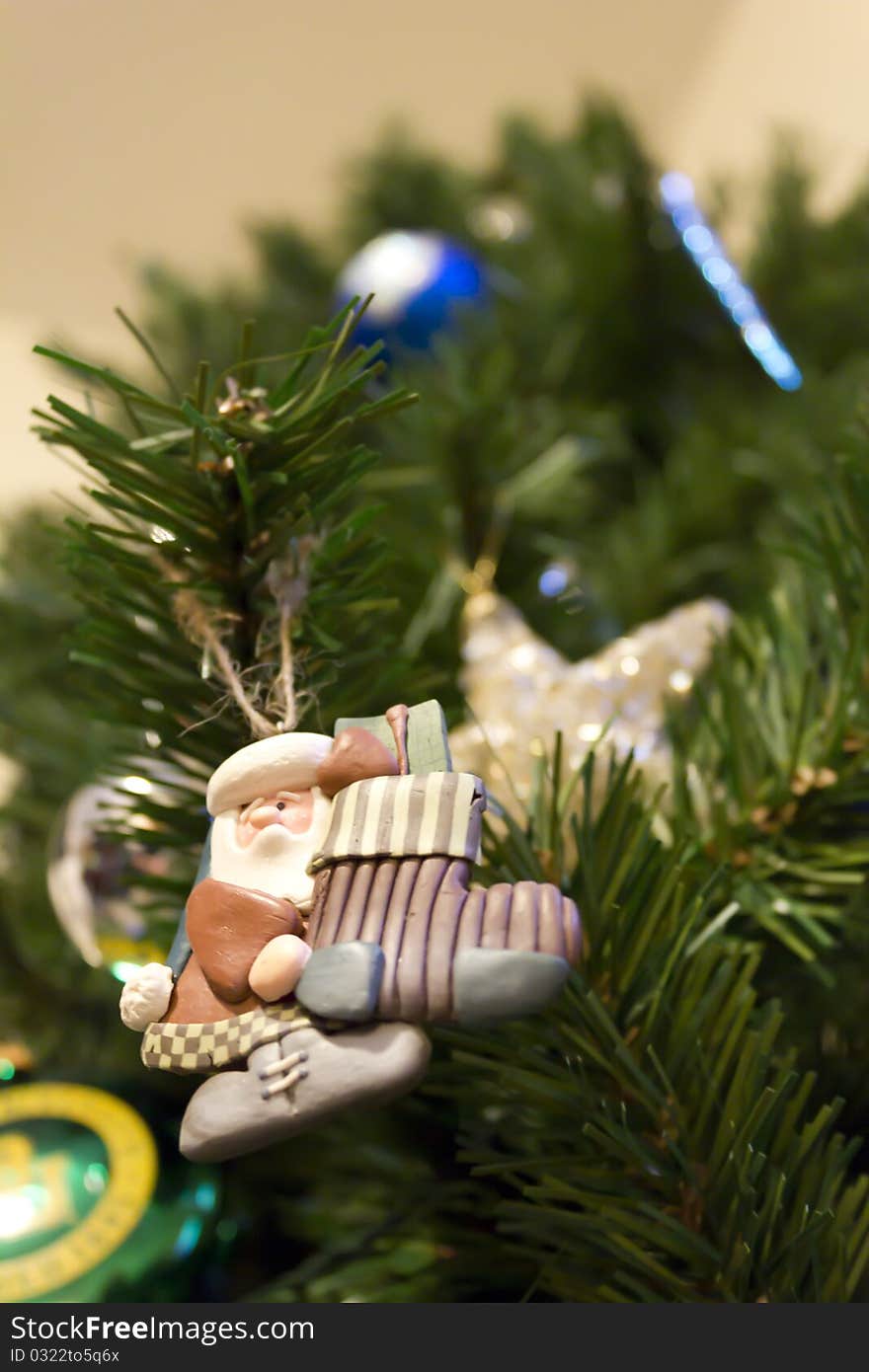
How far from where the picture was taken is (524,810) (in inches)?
10.9

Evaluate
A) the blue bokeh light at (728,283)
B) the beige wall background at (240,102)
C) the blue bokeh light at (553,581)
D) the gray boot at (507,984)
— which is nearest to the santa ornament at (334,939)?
the gray boot at (507,984)

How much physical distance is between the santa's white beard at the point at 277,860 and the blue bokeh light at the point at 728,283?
Answer: 0.39 meters

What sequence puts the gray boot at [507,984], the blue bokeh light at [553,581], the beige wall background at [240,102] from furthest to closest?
the beige wall background at [240,102]
the blue bokeh light at [553,581]
the gray boot at [507,984]

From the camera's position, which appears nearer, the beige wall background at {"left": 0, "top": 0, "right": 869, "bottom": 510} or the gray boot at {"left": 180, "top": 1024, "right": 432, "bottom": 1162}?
the gray boot at {"left": 180, "top": 1024, "right": 432, "bottom": 1162}

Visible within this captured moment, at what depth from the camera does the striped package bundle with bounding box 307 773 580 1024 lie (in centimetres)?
21

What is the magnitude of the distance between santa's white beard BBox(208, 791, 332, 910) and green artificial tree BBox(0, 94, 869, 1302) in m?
0.03

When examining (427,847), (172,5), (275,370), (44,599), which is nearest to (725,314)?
(275,370)

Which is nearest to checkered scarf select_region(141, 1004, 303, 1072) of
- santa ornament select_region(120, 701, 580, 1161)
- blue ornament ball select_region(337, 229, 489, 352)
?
santa ornament select_region(120, 701, 580, 1161)

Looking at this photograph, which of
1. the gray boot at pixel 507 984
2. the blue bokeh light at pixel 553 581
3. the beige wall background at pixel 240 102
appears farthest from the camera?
the beige wall background at pixel 240 102

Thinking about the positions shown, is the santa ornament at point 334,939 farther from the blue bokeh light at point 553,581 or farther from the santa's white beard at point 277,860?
the blue bokeh light at point 553,581

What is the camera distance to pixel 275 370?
1.96 feet

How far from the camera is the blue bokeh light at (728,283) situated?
0.54 meters

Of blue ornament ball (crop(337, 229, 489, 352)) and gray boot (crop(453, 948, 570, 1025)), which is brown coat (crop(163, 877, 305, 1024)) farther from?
blue ornament ball (crop(337, 229, 489, 352))

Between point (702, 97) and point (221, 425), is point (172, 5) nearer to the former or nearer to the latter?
point (702, 97)
